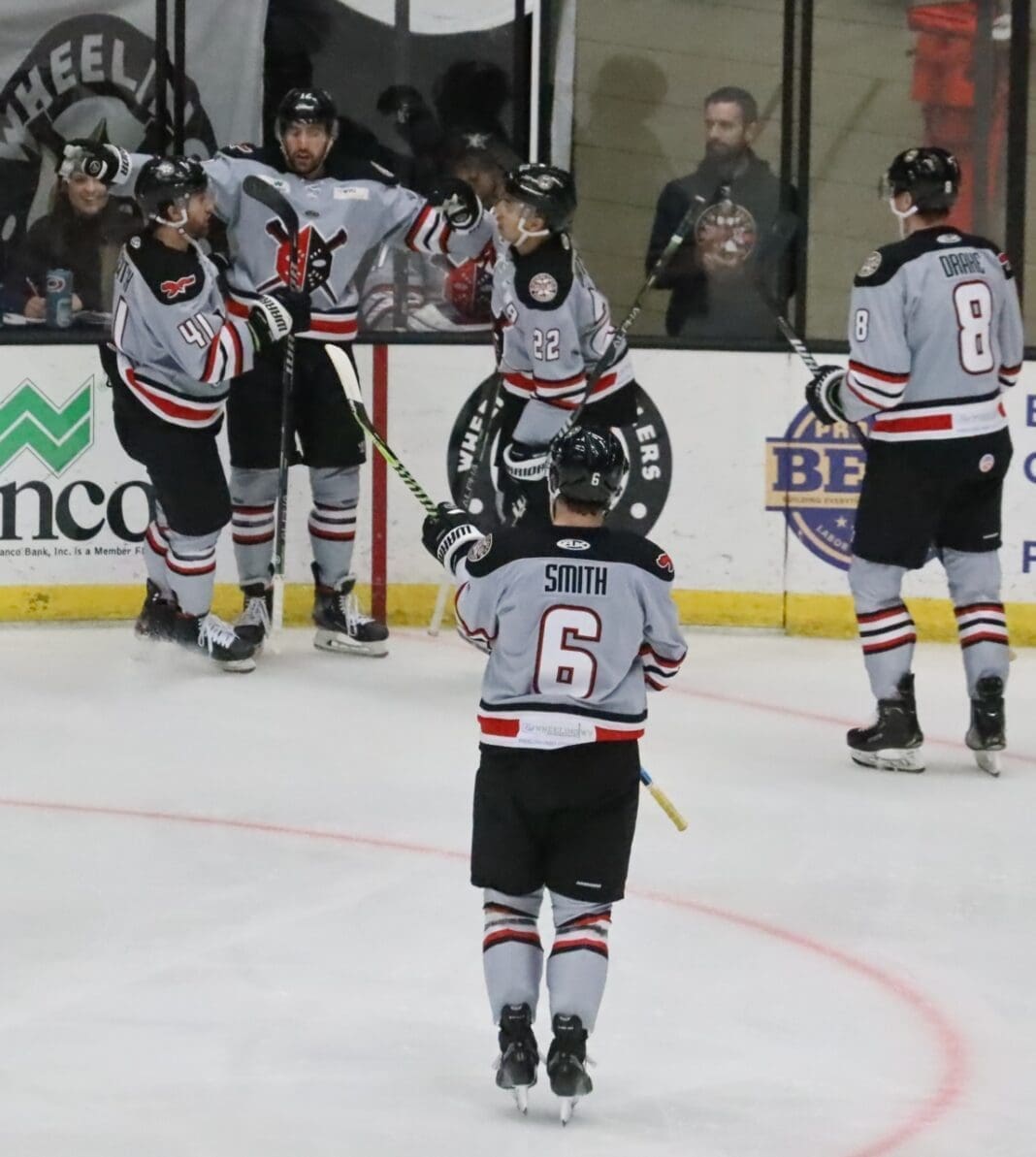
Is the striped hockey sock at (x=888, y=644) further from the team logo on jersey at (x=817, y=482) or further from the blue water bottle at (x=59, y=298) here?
Result: the blue water bottle at (x=59, y=298)

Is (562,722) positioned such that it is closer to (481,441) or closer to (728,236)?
(481,441)

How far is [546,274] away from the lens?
5652mm

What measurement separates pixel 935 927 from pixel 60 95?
3723 millimetres

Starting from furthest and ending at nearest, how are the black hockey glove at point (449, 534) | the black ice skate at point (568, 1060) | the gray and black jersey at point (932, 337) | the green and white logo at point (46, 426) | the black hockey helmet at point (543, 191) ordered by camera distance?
the green and white logo at point (46, 426)
the black hockey helmet at point (543, 191)
the gray and black jersey at point (932, 337)
the black hockey glove at point (449, 534)
the black ice skate at point (568, 1060)

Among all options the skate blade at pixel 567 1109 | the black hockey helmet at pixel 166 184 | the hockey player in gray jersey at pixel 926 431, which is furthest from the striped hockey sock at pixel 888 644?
the skate blade at pixel 567 1109

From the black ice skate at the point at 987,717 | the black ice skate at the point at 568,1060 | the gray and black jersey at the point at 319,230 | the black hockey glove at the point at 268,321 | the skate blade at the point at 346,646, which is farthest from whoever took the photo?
the skate blade at the point at 346,646

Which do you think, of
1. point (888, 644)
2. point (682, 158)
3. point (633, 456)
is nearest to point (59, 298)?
point (633, 456)

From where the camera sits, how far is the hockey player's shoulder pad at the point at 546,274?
5.66 meters

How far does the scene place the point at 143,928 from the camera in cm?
397

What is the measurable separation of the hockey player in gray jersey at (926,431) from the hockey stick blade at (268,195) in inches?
62.1

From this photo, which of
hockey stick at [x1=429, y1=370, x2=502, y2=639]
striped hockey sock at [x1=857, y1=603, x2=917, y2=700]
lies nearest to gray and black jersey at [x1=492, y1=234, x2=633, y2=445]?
hockey stick at [x1=429, y1=370, x2=502, y2=639]

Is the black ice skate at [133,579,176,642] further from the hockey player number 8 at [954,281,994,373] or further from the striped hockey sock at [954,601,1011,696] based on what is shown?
the hockey player number 8 at [954,281,994,373]

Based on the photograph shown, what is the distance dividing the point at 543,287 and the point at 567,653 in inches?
104

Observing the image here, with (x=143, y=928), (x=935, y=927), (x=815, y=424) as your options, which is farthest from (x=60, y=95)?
(x=935, y=927)
